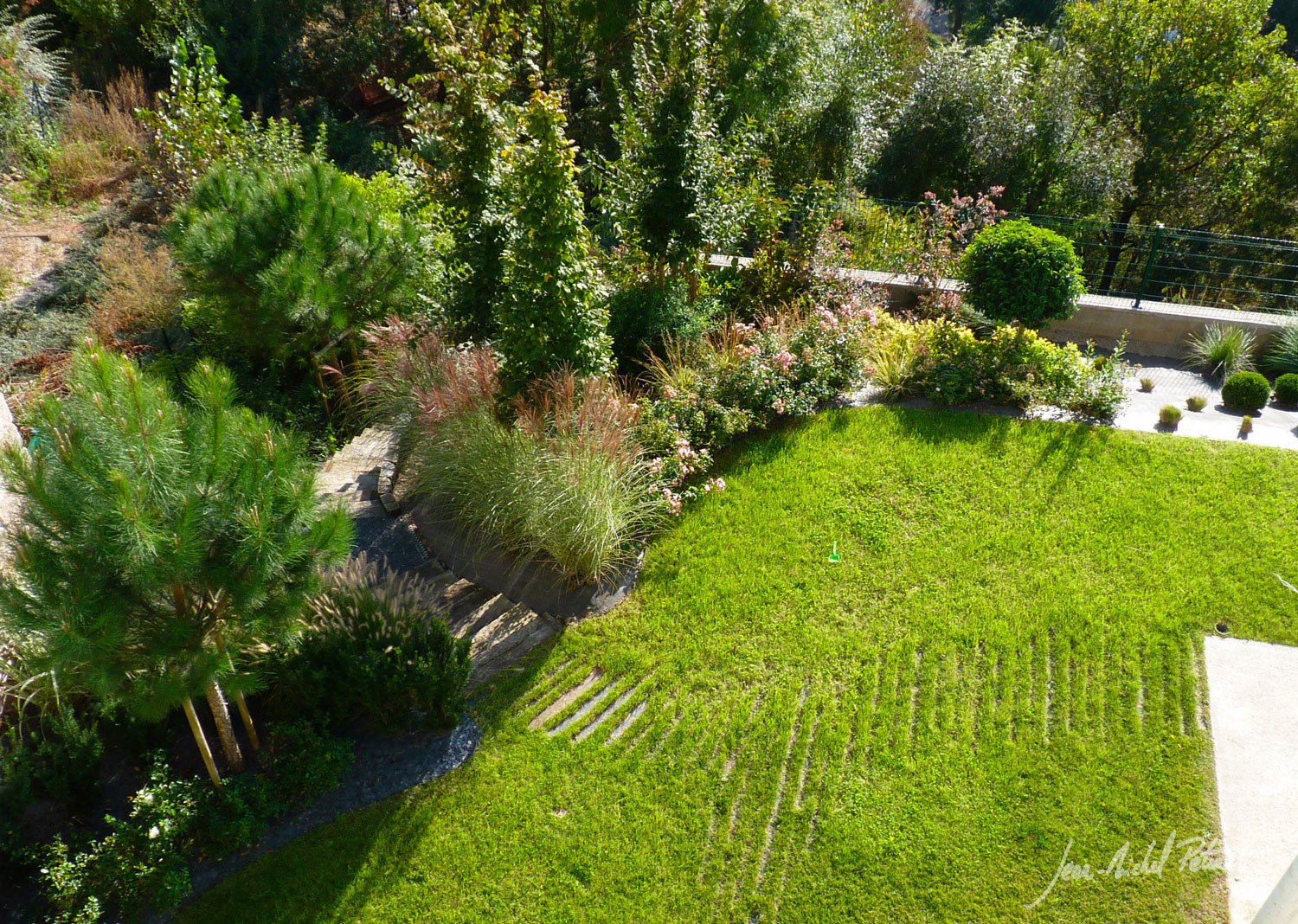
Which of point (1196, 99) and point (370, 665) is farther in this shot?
point (1196, 99)

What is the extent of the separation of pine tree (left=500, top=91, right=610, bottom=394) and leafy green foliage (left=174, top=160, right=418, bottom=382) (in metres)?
1.78

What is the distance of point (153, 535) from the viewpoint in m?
3.14

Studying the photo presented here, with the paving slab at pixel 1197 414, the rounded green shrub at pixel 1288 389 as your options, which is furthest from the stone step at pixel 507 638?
the rounded green shrub at pixel 1288 389

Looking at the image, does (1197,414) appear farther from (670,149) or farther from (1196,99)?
(1196,99)

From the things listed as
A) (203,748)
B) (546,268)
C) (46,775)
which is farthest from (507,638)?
(546,268)

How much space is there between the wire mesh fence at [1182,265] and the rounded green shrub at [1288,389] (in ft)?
4.07

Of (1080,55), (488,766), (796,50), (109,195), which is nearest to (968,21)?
(1080,55)

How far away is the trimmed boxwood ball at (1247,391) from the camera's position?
7.66m

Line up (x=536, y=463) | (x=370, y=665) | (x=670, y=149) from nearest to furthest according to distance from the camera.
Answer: (x=370, y=665) → (x=536, y=463) → (x=670, y=149)

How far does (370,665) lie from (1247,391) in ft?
27.2

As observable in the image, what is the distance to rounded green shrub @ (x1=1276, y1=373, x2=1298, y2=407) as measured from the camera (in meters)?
7.78

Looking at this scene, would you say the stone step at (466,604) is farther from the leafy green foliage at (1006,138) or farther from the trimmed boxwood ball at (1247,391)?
the leafy green foliage at (1006,138)

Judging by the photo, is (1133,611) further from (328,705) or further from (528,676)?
(328,705)

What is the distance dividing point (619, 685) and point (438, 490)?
2.21m
